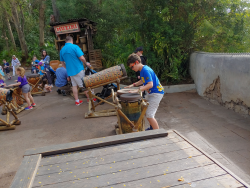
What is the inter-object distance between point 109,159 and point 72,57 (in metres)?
4.48

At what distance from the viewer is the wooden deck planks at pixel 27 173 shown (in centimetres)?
162

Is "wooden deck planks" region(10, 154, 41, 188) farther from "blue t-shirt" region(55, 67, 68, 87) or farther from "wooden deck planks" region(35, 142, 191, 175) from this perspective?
"blue t-shirt" region(55, 67, 68, 87)

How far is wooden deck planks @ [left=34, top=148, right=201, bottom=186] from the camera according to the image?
5.59ft

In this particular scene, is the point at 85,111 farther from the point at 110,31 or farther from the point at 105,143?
the point at 110,31

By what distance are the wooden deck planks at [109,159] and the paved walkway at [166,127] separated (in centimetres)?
153

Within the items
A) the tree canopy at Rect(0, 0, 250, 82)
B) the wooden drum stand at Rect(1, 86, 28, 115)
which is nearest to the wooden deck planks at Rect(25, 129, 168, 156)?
the wooden drum stand at Rect(1, 86, 28, 115)

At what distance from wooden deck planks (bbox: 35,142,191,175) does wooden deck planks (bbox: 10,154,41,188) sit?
77 mm

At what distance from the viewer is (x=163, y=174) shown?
1.65 metres

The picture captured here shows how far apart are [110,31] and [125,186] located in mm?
10767

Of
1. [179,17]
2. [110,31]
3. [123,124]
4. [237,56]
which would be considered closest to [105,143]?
[123,124]

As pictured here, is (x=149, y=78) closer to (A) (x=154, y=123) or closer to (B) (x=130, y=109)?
(B) (x=130, y=109)

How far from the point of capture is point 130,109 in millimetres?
3541

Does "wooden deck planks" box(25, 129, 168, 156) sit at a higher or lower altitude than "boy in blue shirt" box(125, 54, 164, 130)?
lower

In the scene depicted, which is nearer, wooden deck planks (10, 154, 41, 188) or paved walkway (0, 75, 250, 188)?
wooden deck planks (10, 154, 41, 188)
